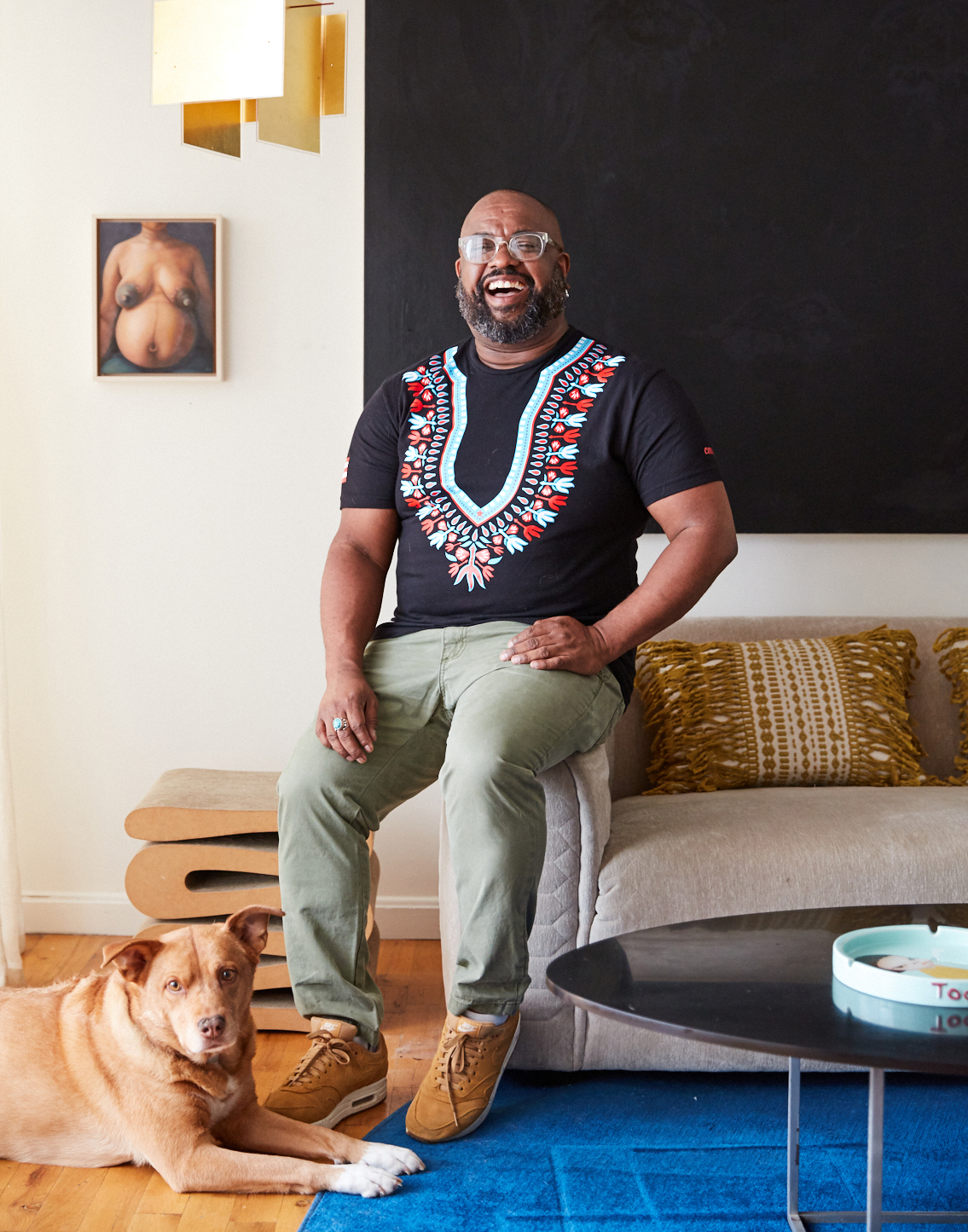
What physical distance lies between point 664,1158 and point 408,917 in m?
1.21

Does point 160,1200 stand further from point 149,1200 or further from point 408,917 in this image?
point 408,917

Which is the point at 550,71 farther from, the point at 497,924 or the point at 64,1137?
the point at 64,1137

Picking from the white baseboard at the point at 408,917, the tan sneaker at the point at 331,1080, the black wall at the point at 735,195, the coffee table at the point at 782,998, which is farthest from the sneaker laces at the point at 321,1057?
the black wall at the point at 735,195

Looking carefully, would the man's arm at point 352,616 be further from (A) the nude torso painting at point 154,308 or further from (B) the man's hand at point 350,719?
(A) the nude torso painting at point 154,308

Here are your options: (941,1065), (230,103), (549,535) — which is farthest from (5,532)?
(941,1065)

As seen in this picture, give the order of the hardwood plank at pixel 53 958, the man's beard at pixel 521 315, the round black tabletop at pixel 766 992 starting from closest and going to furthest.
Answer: the round black tabletop at pixel 766 992, the man's beard at pixel 521 315, the hardwood plank at pixel 53 958

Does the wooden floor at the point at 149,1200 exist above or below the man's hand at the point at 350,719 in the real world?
below

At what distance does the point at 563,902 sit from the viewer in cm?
193

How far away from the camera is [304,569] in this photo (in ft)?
9.18

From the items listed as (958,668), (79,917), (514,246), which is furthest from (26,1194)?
(958,668)

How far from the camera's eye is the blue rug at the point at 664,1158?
1.54 m

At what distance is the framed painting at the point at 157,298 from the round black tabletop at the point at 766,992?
1.87 metres

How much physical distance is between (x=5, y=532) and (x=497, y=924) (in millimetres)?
1740

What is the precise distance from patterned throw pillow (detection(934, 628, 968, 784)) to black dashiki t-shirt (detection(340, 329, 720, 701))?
819 mm
